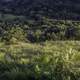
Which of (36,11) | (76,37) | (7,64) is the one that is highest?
(7,64)

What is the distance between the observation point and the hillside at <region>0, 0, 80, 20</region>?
189ft

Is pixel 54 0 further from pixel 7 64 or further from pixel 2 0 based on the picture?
pixel 7 64

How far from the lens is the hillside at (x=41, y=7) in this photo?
57725 mm

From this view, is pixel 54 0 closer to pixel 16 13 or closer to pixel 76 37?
pixel 16 13

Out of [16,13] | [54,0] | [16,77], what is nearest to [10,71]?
[16,77]

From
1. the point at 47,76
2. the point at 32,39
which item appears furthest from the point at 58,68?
the point at 32,39

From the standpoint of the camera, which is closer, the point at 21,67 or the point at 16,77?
the point at 16,77

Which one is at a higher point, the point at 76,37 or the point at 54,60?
the point at 54,60

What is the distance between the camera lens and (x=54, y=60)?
12.7 metres

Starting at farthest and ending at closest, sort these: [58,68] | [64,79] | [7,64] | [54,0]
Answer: [54,0], [7,64], [58,68], [64,79]

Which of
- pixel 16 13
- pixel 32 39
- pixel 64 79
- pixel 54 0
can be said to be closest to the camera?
pixel 64 79

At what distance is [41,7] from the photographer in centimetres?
6375

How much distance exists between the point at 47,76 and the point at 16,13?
48542 mm

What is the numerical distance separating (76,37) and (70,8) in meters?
36.2
